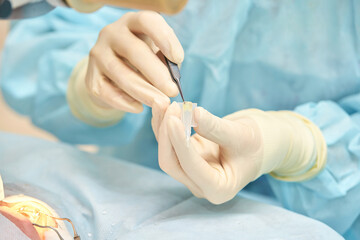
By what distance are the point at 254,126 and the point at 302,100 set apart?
0.92ft

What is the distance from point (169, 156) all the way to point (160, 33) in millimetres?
198

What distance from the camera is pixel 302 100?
3.10 ft

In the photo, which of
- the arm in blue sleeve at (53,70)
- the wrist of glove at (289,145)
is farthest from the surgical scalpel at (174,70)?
the arm in blue sleeve at (53,70)

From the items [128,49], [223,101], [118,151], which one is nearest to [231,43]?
[223,101]

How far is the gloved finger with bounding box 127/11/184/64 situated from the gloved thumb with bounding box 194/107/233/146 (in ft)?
0.39

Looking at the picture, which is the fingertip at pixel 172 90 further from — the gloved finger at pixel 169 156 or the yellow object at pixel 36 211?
the yellow object at pixel 36 211

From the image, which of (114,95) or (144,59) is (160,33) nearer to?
(144,59)

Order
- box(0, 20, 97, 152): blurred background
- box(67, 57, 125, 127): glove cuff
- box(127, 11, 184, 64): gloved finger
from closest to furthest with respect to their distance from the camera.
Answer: box(127, 11, 184, 64): gloved finger, box(67, 57, 125, 127): glove cuff, box(0, 20, 97, 152): blurred background

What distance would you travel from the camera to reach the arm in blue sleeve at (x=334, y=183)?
0.81 m

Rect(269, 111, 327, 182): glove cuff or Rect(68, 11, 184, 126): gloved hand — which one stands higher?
Rect(68, 11, 184, 126): gloved hand

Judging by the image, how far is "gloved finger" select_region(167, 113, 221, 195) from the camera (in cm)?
61

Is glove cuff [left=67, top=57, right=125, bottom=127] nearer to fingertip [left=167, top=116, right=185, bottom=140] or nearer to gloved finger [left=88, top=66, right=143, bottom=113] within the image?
gloved finger [left=88, top=66, right=143, bottom=113]

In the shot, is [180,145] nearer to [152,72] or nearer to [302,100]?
[152,72]

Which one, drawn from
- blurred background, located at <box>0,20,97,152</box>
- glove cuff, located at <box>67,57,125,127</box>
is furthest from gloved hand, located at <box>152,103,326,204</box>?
blurred background, located at <box>0,20,97,152</box>
